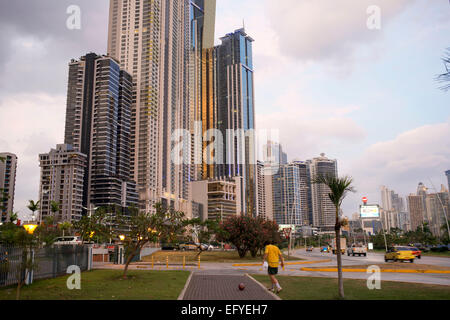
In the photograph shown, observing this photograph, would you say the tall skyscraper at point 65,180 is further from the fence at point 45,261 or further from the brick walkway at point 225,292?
the brick walkway at point 225,292

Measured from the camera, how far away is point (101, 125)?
485ft

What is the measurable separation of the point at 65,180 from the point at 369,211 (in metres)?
107

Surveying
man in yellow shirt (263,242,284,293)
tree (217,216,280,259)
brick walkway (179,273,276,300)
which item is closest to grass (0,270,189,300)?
brick walkway (179,273,276,300)

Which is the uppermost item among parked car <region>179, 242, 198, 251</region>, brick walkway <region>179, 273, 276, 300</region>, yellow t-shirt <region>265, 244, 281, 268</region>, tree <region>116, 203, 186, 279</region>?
tree <region>116, 203, 186, 279</region>

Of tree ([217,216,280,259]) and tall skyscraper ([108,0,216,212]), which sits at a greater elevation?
tall skyscraper ([108,0,216,212])

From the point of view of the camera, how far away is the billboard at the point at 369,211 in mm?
82519

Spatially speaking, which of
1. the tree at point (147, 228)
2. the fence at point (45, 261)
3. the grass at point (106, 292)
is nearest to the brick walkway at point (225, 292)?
the grass at point (106, 292)

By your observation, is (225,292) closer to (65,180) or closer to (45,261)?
(45,261)

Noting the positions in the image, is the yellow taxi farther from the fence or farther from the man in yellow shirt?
the fence

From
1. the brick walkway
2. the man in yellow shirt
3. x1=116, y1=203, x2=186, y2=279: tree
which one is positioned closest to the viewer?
the brick walkway

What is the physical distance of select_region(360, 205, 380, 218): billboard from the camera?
8252 centimetres

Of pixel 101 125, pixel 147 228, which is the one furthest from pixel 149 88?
pixel 147 228

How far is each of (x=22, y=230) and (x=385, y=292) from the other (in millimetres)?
11946

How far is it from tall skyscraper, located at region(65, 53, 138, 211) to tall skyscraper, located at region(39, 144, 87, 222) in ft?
17.9
